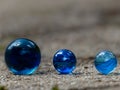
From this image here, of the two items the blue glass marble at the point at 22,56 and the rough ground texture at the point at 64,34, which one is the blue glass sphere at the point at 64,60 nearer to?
the rough ground texture at the point at 64,34

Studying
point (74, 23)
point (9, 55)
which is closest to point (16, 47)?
point (9, 55)

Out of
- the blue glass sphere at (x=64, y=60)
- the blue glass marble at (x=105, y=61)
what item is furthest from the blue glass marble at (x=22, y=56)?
the blue glass marble at (x=105, y=61)

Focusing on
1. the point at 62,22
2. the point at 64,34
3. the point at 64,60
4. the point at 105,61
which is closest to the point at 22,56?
the point at 64,60

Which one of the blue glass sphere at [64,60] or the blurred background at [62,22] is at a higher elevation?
the blurred background at [62,22]

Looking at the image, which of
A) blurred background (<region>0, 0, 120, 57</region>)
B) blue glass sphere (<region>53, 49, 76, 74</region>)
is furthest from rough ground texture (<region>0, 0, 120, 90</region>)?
blue glass sphere (<region>53, 49, 76, 74</region>)

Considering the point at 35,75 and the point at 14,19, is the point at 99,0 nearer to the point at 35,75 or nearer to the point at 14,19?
the point at 14,19

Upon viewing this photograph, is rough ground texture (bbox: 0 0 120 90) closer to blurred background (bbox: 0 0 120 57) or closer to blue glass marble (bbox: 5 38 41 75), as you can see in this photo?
blurred background (bbox: 0 0 120 57)
